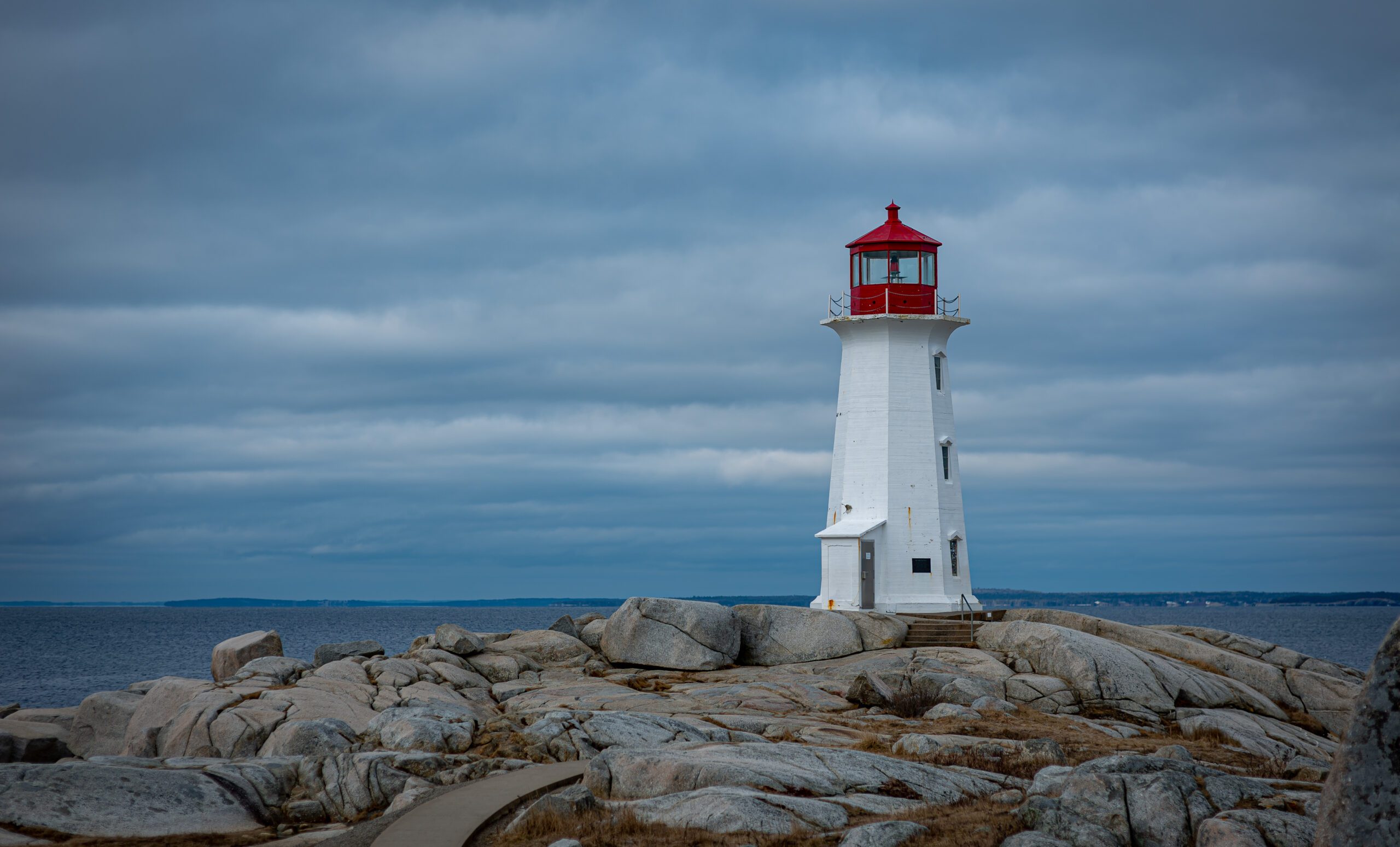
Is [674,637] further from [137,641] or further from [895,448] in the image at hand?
[137,641]

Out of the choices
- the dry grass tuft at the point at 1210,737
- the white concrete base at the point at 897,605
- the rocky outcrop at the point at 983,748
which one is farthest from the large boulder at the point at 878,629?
the rocky outcrop at the point at 983,748

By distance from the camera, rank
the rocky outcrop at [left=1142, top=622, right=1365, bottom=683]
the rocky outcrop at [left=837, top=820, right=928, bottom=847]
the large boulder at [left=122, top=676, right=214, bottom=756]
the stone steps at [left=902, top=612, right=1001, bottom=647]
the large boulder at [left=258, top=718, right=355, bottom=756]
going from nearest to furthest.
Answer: the rocky outcrop at [left=837, top=820, right=928, bottom=847], the large boulder at [left=258, top=718, right=355, bottom=756], the large boulder at [left=122, top=676, right=214, bottom=756], the stone steps at [left=902, top=612, right=1001, bottom=647], the rocky outcrop at [left=1142, top=622, right=1365, bottom=683]

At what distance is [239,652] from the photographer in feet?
101

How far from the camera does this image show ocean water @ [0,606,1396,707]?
63094 mm

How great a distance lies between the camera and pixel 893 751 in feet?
61.8

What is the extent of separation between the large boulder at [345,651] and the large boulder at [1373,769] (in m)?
25.2

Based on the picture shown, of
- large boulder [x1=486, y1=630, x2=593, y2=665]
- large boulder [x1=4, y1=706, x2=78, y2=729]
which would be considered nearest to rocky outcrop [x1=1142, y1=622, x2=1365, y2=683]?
large boulder [x1=486, y1=630, x2=593, y2=665]

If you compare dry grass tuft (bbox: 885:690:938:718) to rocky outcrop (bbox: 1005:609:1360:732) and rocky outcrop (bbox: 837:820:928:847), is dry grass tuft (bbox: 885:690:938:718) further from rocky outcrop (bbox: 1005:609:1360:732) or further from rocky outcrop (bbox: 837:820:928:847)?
rocky outcrop (bbox: 837:820:928:847)

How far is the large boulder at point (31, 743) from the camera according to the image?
21.7 meters

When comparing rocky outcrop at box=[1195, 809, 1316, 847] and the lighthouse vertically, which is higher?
the lighthouse

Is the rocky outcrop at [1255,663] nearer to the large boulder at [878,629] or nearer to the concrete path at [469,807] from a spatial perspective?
the large boulder at [878,629]

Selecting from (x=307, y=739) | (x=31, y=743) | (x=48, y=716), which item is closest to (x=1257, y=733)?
(x=307, y=739)

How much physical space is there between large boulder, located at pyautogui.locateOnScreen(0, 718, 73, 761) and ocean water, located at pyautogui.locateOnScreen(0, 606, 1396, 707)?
1167 inches

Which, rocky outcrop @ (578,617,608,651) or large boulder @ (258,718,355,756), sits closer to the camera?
large boulder @ (258,718,355,756)
